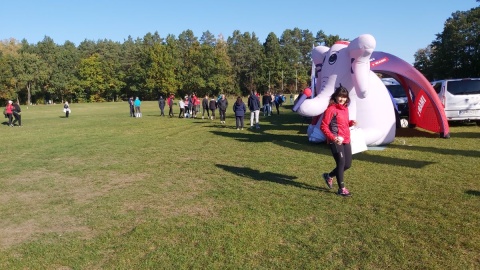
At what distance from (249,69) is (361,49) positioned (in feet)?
292

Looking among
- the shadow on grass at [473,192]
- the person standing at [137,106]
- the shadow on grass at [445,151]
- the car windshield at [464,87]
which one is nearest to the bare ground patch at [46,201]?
the shadow on grass at [473,192]

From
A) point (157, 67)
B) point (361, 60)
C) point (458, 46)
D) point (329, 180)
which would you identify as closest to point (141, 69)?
point (157, 67)

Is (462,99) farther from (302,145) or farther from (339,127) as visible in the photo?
(339,127)

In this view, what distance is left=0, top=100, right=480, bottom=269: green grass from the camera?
3.97 metres

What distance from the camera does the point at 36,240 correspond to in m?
4.61

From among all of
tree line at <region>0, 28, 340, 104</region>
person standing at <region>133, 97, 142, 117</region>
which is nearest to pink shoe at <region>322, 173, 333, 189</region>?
person standing at <region>133, 97, 142, 117</region>

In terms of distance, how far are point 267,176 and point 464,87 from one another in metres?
10.2

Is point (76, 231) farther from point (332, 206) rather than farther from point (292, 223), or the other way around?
point (332, 206)

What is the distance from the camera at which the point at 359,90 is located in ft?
29.8

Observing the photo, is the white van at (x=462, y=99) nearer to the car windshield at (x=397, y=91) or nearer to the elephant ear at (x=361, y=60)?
the car windshield at (x=397, y=91)

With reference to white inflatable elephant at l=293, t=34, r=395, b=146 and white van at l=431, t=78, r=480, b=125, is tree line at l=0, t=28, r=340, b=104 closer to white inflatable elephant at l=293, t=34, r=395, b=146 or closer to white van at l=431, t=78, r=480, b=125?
white van at l=431, t=78, r=480, b=125

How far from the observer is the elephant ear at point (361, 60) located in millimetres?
8930

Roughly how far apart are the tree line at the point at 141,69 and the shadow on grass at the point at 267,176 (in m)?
65.5

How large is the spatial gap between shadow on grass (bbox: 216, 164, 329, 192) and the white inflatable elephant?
2218 millimetres
